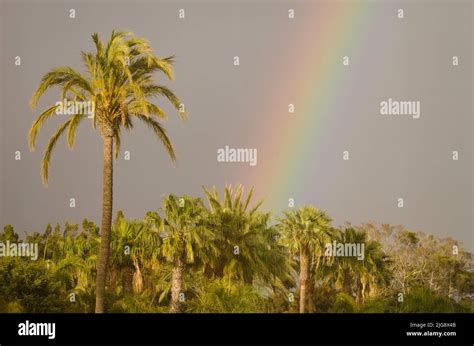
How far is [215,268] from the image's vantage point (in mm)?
39375

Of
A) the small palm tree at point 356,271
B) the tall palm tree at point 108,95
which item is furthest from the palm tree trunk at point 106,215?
the small palm tree at point 356,271

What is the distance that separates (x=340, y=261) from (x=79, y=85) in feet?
68.3

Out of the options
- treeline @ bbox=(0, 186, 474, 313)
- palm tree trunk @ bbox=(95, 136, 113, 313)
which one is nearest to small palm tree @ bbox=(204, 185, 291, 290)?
treeline @ bbox=(0, 186, 474, 313)

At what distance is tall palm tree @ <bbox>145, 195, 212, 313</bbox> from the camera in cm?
3644

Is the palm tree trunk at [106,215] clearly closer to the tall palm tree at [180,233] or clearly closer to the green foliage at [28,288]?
the green foliage at [28,288]

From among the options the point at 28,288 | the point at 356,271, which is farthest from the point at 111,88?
the point at 356,271

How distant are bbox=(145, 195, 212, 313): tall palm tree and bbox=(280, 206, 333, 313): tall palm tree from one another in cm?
610

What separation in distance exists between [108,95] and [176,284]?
1064cm

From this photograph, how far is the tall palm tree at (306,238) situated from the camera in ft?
135

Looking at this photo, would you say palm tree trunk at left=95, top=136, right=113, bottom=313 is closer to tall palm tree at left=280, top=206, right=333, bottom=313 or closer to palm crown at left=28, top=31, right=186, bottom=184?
palm crown at left=28, top=31, right=186, bottom=184

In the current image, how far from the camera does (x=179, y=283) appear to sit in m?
36.4

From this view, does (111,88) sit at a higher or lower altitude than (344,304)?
higher

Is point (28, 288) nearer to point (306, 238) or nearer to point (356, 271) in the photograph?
point (306, 238)

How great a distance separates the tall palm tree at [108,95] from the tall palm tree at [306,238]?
13188mm
